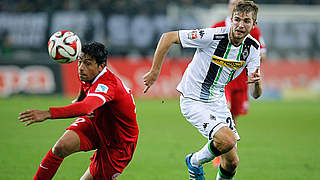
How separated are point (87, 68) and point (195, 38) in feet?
4.50

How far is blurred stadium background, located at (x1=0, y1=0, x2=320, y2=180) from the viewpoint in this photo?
993cm

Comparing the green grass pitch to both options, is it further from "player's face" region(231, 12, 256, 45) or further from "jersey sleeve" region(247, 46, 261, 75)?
"player's face" region(231, 12, 256, 45)

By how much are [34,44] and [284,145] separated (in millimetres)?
14964

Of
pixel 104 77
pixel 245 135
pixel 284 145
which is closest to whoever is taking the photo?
pixel 104 77

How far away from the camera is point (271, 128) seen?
559 inches

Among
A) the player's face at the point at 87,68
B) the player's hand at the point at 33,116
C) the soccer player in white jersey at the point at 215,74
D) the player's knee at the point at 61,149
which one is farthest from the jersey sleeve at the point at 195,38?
the player's hand at the point at 33,116

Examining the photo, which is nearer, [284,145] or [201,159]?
[201,159]

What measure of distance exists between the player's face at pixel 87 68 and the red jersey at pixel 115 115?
67mm

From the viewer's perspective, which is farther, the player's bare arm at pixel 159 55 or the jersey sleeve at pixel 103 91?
the player's bare arm at pixel 159 55

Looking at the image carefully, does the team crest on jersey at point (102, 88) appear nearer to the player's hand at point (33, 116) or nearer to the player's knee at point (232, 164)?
the player's hand at point (33, 116)

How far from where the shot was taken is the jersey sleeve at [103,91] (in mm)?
5113

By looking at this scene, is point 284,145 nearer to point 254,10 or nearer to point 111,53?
point 254,10

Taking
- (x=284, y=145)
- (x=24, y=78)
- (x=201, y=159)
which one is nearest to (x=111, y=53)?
(x=24, y=78)

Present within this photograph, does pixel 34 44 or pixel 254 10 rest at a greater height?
pixel 254 10
